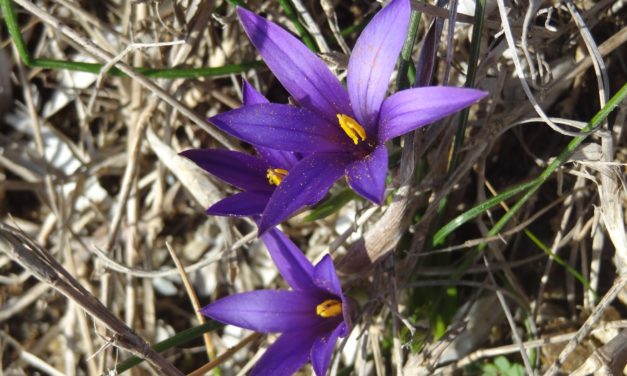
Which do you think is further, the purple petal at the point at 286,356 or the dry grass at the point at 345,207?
the dry grass at the point at 345,207

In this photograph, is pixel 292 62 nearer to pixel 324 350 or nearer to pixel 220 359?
pixel 324 350

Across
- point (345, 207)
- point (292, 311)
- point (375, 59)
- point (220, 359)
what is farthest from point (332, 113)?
point (220, 359)

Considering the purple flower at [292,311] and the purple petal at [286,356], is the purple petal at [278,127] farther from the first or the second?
the purple petal at [286,356]

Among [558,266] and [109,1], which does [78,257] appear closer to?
[109,1]

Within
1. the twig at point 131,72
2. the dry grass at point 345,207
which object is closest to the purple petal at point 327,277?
the dry grass at point 345,207

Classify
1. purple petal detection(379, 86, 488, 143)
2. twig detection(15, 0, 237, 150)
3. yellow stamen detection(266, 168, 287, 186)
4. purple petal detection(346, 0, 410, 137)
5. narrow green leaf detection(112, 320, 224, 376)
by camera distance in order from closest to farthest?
purple petal detection(379, 86, 488, 143) < purple petal detection(346, 0, 410, 137) < yellow stamen detection(266, 168, 287, 186) < narrow green leaf detection(112, 320, 224, 376) < twig detection(15, 0, 237, 150)

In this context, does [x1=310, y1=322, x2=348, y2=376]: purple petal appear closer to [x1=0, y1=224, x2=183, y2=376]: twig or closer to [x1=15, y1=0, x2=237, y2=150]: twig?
[x1=0, y1=224, x2=183, y2=376]: twig

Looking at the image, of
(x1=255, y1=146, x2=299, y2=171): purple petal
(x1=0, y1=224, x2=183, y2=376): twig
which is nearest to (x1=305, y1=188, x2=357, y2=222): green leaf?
(x1=255, y1=146, x2=299, y2=171): purple petal
